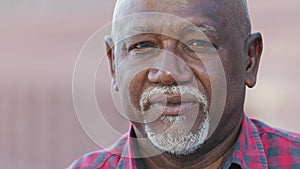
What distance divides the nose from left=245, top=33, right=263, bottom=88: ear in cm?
27

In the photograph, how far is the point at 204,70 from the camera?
2.04 metres

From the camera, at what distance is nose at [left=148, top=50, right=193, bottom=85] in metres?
1.97

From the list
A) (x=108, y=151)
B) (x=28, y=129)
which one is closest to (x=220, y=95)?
(x=108, y=151)


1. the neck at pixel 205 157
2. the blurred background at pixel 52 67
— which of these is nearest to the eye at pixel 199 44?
the neck at pixel 205 157

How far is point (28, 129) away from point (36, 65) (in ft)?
1.97

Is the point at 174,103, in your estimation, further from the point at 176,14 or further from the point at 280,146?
the point at 280,146

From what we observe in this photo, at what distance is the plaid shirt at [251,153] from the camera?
2168 mm

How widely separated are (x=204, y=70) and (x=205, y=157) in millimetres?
278

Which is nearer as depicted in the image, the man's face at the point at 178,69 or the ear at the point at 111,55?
the man's face at the point at 178,69

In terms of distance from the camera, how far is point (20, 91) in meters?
7.01

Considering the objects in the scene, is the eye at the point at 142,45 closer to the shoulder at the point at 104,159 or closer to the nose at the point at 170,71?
the nose at the point at 170,71

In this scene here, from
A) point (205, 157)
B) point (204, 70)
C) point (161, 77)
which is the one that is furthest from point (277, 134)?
point (161, 77)

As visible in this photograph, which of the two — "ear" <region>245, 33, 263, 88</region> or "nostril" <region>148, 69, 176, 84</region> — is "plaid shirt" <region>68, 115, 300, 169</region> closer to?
"ear" <region>245, 33, 263, 88</region>

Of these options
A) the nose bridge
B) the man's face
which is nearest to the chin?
the man's face
